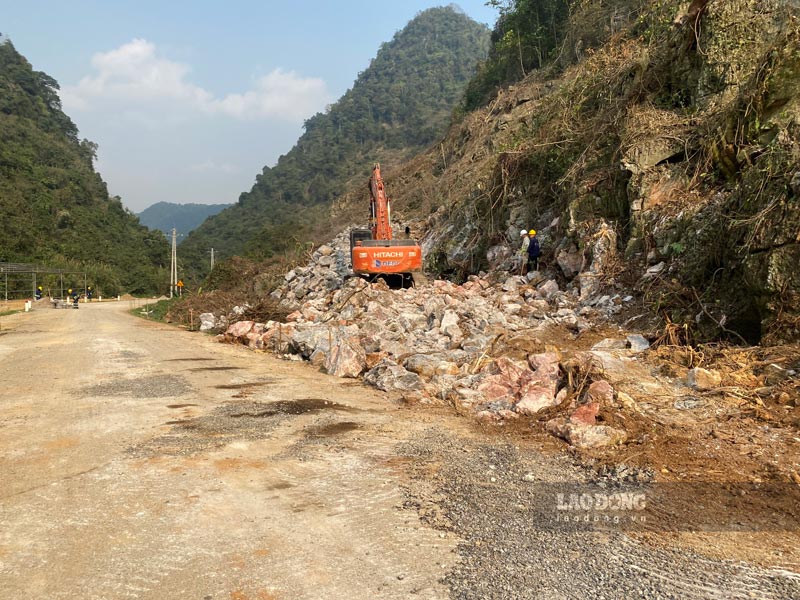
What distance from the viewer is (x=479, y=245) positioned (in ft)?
57.9

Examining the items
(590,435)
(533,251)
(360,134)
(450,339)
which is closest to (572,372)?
(590,435)

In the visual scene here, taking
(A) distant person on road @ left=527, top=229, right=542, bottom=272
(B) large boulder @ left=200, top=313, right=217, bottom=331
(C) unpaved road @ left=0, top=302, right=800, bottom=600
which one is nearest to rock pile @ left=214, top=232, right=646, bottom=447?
(A) distant person on road @ left=527, top=229, right=542, bottom=272

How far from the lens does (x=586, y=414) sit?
5348mm

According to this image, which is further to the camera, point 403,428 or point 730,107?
point 730,107

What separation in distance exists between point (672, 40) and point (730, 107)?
4121 mm

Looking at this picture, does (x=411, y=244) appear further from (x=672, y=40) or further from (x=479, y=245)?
(x=672, y=40)

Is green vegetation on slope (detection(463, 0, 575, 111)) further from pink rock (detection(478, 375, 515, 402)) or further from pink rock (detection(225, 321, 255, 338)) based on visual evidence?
pink rock (detection(478, 375, 515, 402))

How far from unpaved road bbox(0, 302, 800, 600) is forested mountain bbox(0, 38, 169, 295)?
47095mm

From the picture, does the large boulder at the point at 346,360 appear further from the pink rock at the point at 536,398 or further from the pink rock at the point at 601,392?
the pink rock at the point at 601,392

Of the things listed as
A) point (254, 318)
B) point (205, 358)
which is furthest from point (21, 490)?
point (254, 318)

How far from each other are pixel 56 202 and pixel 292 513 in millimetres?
67739

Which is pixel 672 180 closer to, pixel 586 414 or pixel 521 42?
pixel 586 414

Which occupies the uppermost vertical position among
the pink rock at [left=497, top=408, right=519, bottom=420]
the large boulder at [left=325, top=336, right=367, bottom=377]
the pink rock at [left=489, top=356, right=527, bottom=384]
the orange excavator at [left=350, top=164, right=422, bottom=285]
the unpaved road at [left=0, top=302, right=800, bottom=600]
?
the orange excavator at [left=350, top=164, right=422, bottom=285]
